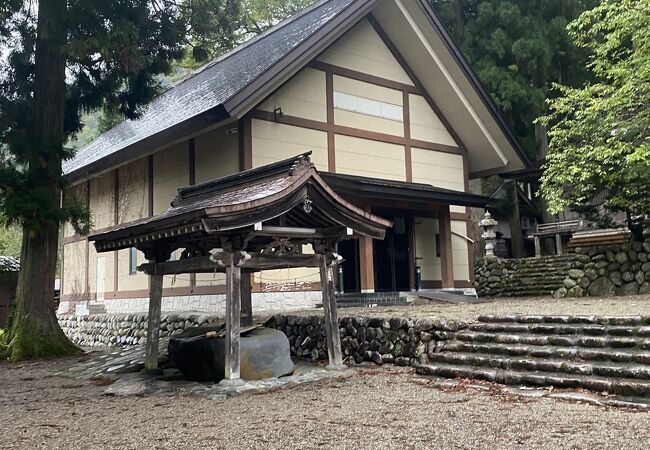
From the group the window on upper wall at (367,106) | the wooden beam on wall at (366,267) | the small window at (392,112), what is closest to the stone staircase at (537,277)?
the wooden beam on wall at (366,267)

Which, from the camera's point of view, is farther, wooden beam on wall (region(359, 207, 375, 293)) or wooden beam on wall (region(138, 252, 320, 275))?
wooden beam on wall (region(359, 207, 375, 293))

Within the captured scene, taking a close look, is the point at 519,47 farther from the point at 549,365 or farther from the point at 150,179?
the point at 549,365

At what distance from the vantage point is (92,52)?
1120 centimetres

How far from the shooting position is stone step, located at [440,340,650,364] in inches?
267

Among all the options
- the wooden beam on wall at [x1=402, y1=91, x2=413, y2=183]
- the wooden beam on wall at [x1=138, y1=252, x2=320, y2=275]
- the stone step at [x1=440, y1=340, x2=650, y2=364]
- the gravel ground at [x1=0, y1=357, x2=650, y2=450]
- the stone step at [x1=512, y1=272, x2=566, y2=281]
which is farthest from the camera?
the stone step at [x1=512, y1=272, x2=566, y2=281]

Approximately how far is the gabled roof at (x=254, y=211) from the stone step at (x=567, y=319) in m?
2.14

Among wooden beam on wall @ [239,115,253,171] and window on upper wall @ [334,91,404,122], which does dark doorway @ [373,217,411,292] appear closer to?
window on upper wall @ [334,91,404,122]

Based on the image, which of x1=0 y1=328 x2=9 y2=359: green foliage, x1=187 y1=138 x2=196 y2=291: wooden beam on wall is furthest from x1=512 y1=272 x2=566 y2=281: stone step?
x1=0 y1=328 x2=9 y2=359: green foliage

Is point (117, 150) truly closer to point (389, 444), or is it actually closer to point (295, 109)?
point (295, 109)

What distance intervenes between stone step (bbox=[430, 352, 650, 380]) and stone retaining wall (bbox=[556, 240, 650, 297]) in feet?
23.3

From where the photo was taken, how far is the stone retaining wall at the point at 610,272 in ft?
44.4

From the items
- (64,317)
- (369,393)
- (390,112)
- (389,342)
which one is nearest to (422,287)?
(390,112)

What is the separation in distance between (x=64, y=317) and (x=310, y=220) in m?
13.5

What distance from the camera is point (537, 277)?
63.4 ft
